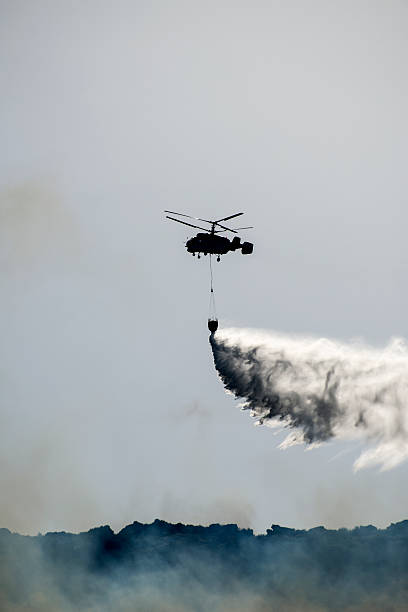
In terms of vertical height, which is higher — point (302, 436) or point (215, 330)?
point (215, 330)

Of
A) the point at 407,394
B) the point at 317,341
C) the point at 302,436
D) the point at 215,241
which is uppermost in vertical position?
the point at 215,241

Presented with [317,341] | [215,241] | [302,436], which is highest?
[215,241]

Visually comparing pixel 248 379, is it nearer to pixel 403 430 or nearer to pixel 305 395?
pixel 305 395

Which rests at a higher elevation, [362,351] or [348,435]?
[362,351]

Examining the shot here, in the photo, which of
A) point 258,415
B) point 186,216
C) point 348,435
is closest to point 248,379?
point 258,415

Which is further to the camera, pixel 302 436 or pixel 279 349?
pixel 279 349

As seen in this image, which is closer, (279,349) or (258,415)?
(258,415)

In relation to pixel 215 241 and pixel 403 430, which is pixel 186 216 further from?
pixel 403 430

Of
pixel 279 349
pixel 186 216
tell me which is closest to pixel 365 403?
pixel 279 349
